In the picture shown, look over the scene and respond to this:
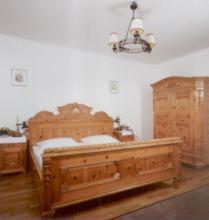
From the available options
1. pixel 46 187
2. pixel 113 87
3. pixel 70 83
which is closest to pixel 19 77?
pixel 70 83

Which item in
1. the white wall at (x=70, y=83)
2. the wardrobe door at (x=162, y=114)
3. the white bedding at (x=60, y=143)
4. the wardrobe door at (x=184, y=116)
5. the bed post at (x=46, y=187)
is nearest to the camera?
the bed post at (x=46, y=187)

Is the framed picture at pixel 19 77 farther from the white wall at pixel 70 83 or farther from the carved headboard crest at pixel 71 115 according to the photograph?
the carved headboard crest at pixel 71 115

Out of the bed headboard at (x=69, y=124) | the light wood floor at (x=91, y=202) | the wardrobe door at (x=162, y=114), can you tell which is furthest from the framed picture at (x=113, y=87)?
the light wood floor at (x=91, y=202)

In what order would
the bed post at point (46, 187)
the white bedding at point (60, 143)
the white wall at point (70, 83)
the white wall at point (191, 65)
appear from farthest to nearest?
the white wall at point (191, 65) < the white wall at point (70, 83) < the white bedding at point (60, 143) < the bed post at point (46, 187)

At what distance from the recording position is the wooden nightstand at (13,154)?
130 inches

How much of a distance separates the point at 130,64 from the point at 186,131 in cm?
241

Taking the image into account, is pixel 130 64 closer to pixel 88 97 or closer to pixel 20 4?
pixel 88 97

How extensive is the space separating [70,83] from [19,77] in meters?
1.08

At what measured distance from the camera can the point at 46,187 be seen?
1.99 meters

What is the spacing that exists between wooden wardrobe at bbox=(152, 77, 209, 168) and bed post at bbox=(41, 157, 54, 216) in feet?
10.1

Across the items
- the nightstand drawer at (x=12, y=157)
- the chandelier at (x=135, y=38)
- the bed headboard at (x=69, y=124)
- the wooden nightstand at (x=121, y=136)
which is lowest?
the nightstand drawer at (x=12, y=157)

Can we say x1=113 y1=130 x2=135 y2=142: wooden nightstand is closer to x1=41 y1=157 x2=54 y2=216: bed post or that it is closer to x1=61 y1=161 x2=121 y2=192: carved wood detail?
x1=61 y1=161 x2=121 y2=192: carved wood detail

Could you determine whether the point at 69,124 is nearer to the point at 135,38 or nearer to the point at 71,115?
the point at 71,115

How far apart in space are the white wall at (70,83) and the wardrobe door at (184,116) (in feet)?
4.30
